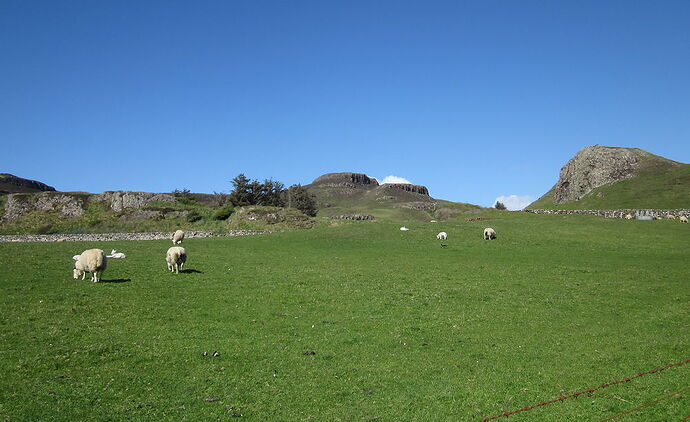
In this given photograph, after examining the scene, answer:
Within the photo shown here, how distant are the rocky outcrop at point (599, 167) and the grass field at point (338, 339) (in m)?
109

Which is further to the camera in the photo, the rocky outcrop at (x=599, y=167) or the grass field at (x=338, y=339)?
the rocky outcrop at (x=599, y=167)

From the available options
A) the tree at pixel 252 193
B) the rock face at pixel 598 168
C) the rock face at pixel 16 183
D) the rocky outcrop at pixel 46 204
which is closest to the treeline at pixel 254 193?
the tree at pixel 252 193

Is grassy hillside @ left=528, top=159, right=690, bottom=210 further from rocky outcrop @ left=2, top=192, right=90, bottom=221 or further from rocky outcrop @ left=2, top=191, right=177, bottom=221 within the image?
rocky outcrop @ left=2, top=192, right=90, bottom=221

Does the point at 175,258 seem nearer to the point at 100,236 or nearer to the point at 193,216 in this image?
the point at 100,236

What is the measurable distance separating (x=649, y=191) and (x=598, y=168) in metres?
28.6

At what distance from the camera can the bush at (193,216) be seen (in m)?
82.3

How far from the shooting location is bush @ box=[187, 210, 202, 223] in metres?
82.3

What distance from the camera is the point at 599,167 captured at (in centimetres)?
13862

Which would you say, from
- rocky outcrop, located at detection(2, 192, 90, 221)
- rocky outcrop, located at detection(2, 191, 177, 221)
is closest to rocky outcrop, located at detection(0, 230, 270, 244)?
rocky outcrop, located at detection(2, 191, 177, 221)

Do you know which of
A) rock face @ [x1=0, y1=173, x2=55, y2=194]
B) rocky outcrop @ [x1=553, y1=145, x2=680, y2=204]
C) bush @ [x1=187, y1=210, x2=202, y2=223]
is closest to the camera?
bush @ [x1=187, y1=210, x2=202, y2=223]

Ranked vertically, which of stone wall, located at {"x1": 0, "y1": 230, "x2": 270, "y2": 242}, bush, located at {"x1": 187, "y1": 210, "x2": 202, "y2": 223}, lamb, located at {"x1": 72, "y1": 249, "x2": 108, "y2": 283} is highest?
bush, located at {"x1": 187, "y1": 210, "x2": 202, "y2": 223}

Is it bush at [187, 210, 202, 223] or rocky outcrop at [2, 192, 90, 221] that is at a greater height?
rocky outcrop at [2, 192, 90, 221]

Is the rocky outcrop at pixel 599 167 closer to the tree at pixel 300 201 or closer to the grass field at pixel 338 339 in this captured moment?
the tree at pixel 300 201

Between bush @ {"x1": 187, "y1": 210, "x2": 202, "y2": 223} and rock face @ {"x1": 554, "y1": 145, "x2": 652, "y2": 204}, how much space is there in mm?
109941
